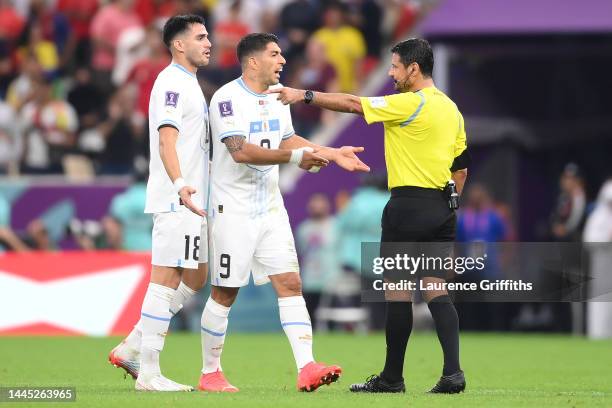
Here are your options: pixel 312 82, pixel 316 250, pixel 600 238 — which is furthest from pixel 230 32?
pixel 600 238

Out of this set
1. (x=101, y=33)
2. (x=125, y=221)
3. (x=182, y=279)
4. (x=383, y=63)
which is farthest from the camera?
(x=101, y=33)

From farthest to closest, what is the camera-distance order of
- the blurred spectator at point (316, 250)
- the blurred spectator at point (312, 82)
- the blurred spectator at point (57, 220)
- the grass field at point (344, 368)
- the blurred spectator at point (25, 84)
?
1. the blurred spectator at point (25, 84)
2. the blurred spectator at point (312, 82)
3. the blurred spectator at point (57, 220)
4. the blurred spectator at point (316, 250)
5. the grass field at point (344, 368)

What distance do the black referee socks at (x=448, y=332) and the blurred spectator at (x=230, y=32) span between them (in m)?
10.9

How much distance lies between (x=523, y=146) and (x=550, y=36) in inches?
94.4

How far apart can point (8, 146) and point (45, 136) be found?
1.77ft

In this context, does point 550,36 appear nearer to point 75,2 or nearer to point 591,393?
point 75,2

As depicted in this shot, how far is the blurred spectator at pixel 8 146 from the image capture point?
19.8 meters

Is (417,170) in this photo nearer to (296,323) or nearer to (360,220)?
Result: (296,323)

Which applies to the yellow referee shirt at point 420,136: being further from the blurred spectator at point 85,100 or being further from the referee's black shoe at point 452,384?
the blurred spectator at point 85,100

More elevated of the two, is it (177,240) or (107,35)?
(107,35)

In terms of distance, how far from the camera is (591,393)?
32.9 ft

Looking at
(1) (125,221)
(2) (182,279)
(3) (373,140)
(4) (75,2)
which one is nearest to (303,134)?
(3) (373,140)

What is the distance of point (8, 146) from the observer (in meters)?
19.8

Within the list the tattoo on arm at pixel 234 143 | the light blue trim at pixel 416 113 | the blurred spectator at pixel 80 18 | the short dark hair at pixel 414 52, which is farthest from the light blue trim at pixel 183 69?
the blurred spectator at pixel 80 18
